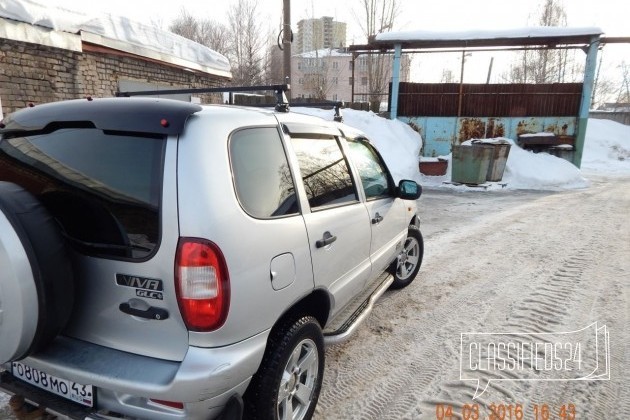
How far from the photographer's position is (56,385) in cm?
185

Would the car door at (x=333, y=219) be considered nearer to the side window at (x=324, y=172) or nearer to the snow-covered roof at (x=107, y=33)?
the side window at (x=324, y=172)

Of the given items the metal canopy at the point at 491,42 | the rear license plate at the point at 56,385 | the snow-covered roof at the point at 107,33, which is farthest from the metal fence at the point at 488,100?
the rear license plate at the point at 56,385

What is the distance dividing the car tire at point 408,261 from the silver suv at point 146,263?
2317mm

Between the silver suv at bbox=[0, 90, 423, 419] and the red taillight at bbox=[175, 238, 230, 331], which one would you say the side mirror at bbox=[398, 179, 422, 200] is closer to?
the silver suv at bbox=[0, 90, 423, 419]

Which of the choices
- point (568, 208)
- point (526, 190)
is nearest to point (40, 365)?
point (568, 208)

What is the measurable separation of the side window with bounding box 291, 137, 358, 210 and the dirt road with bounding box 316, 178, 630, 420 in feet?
4.17

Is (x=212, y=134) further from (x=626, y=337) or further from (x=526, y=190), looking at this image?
(x=526, y=190)

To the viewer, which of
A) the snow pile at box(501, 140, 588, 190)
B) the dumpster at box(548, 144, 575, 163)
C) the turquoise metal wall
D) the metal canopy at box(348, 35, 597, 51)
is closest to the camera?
the snow pile at box(501, 140, 588, 190)

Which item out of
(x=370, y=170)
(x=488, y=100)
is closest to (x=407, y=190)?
(x=370, y=170)

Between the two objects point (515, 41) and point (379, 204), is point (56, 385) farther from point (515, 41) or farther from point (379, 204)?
point (515, 41)

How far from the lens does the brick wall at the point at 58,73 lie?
727 cm

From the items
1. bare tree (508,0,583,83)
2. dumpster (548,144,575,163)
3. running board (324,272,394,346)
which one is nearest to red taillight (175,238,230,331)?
running board (324,272,394,346)

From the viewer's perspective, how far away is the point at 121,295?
1.78m

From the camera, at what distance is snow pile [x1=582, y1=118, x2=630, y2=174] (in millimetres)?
19003
